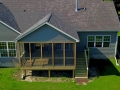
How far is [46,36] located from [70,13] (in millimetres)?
7629

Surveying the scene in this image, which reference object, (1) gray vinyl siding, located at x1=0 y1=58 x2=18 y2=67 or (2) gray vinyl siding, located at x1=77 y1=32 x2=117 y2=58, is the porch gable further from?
(2) gray vinyl siding, located at x1=77 y1=32 x2=117 y2=58

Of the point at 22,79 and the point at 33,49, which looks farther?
the point at 33,49

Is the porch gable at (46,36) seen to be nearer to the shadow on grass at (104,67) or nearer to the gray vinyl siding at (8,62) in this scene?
the gray vinyl siding at (8,62)

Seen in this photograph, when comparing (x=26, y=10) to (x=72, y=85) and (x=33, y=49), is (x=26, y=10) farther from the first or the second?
(x=72, y=85)

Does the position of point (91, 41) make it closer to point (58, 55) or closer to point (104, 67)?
point (104, 67)

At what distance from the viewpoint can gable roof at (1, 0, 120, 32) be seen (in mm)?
24734

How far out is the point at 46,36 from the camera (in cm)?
1980

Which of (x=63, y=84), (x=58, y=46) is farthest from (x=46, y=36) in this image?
(x=58, y=46)

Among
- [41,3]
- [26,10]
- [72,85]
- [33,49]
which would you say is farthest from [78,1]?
[72,85]

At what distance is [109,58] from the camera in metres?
25.7

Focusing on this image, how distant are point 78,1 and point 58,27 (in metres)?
8.95

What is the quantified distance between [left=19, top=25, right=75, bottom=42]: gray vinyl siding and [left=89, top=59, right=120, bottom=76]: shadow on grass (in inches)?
199

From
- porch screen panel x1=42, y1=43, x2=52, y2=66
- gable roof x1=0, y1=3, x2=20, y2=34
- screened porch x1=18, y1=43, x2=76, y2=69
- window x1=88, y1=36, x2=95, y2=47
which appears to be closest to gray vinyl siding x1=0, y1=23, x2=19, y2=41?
gable roof x1=0, y1=3, x2=20, y2=34

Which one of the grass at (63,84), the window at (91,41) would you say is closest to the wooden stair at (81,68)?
the grass at (63,84)
